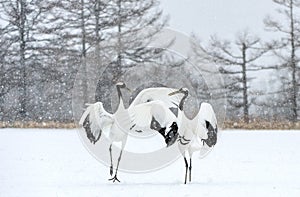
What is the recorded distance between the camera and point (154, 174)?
11914mm

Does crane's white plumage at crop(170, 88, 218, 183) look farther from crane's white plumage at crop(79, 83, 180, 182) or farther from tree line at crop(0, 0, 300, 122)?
tree line at crop(0, 0, 300, 122)

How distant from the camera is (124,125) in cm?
1034

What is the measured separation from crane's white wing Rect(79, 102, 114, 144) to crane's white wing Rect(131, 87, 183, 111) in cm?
51

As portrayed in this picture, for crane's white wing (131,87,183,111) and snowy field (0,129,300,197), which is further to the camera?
crane's white wing (131,87,183,111)

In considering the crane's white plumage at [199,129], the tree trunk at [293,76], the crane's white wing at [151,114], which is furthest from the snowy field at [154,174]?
the tree trunk at [293,76]

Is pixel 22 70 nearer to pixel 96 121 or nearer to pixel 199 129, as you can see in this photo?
pixel 96 121

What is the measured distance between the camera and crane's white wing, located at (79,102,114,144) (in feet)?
34.1

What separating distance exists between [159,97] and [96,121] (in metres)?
1.12

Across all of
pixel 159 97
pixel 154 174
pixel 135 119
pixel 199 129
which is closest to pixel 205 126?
pixel 199 129

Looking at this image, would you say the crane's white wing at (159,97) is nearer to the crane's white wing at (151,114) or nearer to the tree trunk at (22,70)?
the crane's white wing at (151,114)

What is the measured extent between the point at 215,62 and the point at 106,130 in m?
21.7

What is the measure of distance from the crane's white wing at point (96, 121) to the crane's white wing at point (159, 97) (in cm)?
51

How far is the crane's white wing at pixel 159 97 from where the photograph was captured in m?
10.4

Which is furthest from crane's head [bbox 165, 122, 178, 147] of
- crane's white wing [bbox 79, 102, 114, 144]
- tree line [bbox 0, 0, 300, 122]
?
tree line [bbox 0, 0, 300, 122]
